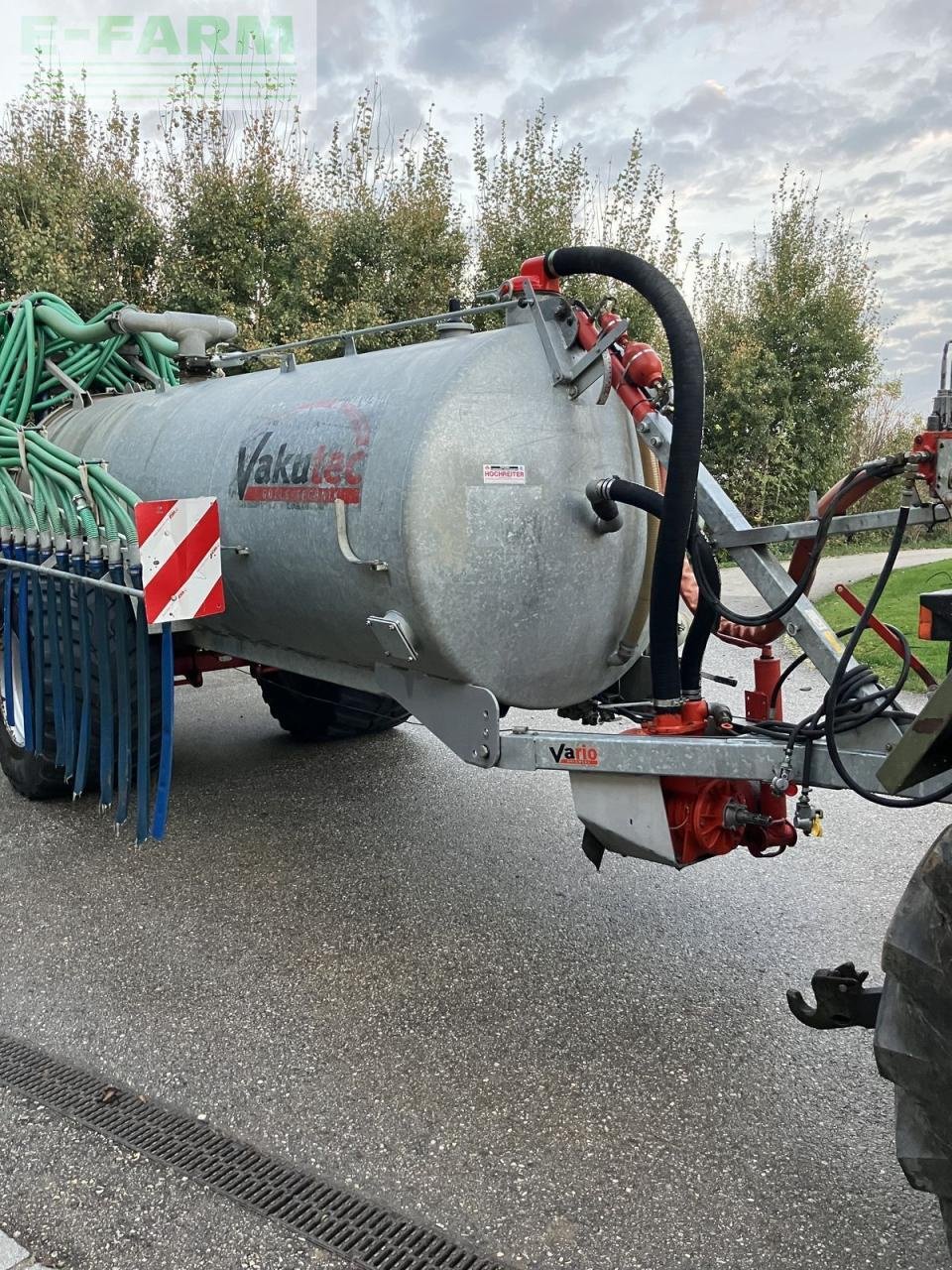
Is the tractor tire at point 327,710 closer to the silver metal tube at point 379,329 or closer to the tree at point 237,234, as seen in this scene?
the silver metal tube at point 379,329

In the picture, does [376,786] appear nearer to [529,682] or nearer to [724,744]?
[529,682]

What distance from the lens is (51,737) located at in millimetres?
4262

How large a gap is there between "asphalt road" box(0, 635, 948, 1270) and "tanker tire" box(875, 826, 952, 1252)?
1.62ft

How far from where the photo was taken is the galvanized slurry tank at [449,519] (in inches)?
105

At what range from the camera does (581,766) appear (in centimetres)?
260

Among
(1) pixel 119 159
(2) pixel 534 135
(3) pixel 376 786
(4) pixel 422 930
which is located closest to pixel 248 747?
(3) pixel 376 786

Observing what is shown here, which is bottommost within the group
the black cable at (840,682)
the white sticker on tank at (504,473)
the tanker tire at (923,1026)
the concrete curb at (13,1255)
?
the concrete curb at (13,1255)

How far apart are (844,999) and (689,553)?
1.11 metres

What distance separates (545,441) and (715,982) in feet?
5.55

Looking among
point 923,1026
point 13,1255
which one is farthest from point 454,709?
point 13,1255

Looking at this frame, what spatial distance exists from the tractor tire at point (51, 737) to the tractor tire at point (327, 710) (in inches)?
37.2

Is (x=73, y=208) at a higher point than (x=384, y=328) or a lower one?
higher

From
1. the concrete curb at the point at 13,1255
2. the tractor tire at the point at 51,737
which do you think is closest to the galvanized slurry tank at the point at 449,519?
the tractor tire at the point at 51,737

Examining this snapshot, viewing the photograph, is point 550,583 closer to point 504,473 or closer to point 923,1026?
point 504,473
